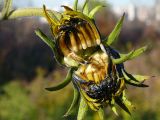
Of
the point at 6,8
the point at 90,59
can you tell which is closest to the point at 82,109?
the point at 90,59

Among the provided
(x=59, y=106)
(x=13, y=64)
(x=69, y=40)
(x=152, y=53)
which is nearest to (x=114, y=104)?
(x=69, y=40)

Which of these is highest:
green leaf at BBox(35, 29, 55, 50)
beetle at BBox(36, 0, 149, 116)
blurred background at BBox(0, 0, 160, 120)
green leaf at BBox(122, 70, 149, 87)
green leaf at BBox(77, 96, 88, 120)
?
green leaf at BBox(35, 29, 55, 50)

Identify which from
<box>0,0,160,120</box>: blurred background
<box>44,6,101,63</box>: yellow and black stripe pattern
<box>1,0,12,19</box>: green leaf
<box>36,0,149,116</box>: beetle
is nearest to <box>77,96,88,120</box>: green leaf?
<box>36,0,149,116</box>: beetle

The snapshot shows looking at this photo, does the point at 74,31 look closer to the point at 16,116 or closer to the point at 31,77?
the point at 16,116

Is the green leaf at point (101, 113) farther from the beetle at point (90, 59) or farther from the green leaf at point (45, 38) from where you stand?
the green leaf at point (45, 38)

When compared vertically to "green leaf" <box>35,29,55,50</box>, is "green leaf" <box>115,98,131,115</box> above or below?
below

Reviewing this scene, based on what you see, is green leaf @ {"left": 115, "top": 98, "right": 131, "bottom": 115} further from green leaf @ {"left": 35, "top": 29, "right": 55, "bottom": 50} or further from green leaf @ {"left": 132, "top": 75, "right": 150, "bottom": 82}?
green leaf @ {"left": 35, "top": 29, "right": 55, "bottom": 50}

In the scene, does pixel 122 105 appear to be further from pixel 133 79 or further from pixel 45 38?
pixel 45 38

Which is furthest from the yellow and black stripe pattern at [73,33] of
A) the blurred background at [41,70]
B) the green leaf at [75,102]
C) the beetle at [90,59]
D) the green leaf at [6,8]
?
the blurred background at [41,70]
